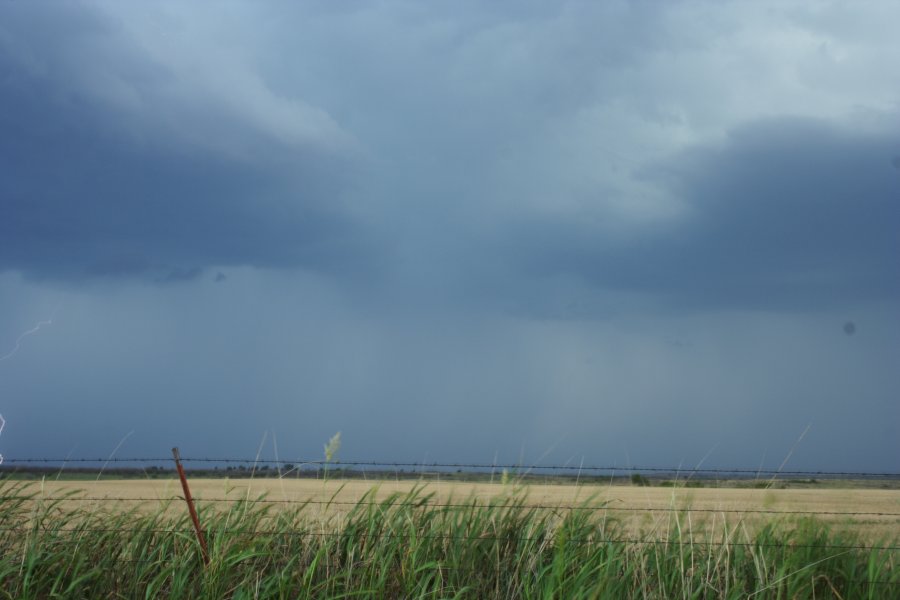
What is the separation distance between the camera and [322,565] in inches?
253

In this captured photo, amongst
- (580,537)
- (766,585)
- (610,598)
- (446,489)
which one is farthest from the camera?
(446,489)

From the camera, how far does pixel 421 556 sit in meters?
6.37

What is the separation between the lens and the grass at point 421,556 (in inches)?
240

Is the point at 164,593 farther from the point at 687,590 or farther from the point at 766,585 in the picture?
the point at 766,585

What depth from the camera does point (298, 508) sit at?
7109 millimetres

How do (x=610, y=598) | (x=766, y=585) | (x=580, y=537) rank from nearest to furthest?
(x=610, y=598) < (x=766, y=585) < (x=580, y=537)

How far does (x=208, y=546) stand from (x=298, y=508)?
89 centimetres

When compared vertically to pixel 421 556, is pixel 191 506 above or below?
above

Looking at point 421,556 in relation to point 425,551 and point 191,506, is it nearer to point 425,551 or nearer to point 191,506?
point 425,551

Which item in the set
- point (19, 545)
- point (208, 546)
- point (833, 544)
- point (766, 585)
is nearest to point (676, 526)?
point (766, 585)

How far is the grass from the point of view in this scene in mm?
6090

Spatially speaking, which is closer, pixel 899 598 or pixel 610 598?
pixel 610 598

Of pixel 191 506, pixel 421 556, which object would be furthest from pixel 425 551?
pixel 191 506

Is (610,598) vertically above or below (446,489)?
below
